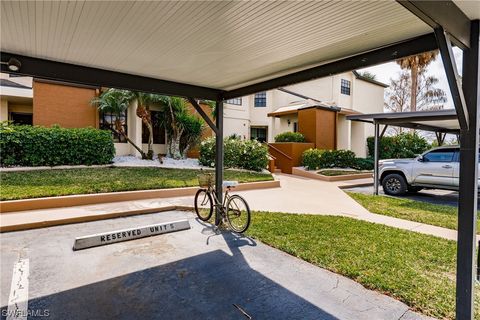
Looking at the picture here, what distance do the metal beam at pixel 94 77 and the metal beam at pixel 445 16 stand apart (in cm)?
390

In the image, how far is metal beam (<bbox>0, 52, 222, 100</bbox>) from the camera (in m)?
3.68

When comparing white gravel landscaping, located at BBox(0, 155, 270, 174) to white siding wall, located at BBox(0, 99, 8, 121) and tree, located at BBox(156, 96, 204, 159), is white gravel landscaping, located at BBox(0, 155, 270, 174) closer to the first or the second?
tree, located at BBox(156, 96, 204, 159)

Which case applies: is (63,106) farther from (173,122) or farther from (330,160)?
(330,160)

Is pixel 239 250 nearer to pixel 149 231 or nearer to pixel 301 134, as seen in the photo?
pixel 149 231

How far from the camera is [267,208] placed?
7.51 metres

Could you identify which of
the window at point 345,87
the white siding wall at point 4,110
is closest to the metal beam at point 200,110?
the white siding wall at point 4,110

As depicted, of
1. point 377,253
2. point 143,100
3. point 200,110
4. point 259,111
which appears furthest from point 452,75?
point 259,111

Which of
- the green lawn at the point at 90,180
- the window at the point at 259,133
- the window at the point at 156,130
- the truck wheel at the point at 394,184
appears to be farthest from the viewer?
the window at the point at 259,133

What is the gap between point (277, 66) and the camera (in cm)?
416

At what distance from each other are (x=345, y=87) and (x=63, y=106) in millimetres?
19506

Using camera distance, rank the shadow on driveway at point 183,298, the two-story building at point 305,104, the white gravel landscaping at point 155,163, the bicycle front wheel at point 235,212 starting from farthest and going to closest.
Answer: the two-story building at point 305,104 → the white gravel landscaping at point 155,163 → the bicycle front wheel at point 235,212 → the shadow on driveway at point 183,298

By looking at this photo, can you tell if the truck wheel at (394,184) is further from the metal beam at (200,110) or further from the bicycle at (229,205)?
the metal beam at (200,110)

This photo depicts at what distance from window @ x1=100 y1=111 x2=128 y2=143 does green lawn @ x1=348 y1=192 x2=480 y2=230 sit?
11516 millimetres

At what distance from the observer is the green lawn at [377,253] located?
328 centimetres
